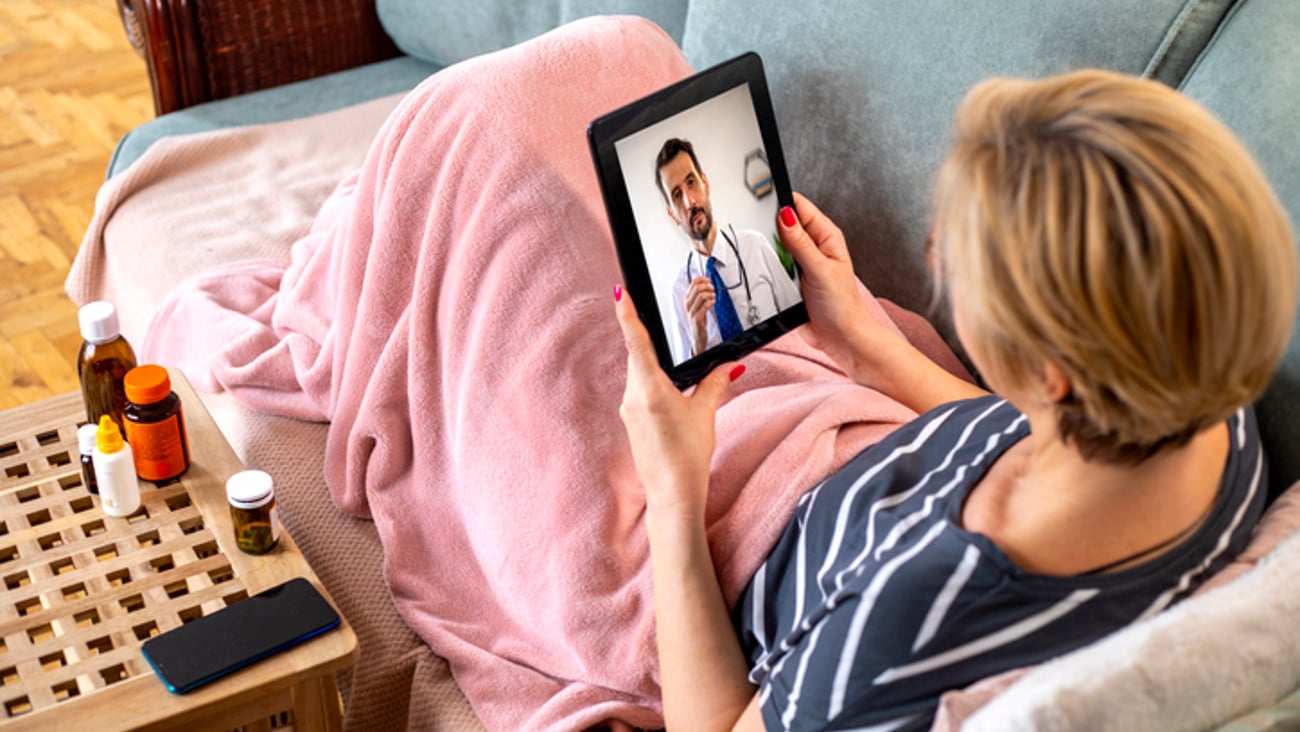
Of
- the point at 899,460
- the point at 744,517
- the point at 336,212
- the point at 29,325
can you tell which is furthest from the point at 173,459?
the point at 29,325

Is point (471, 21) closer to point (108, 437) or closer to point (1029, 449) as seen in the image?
point (108, 437)

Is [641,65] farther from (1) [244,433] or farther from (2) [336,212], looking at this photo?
(1) [244,433]

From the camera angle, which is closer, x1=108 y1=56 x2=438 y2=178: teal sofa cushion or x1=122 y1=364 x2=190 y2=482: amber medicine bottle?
x1=122 y1=364 x2=190 y2=482: amber medicine bottle

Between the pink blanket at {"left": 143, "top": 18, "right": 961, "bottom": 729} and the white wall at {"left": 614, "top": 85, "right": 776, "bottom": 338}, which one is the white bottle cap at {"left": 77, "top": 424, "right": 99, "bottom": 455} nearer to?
the pink blanket at {"left": 143, "top": 18, "right": 961, "bottom": 729}

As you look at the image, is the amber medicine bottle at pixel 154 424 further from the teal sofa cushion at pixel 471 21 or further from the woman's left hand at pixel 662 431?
the teal sofa cushion at pixel 471 21

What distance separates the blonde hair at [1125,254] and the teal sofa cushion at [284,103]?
5.19ft

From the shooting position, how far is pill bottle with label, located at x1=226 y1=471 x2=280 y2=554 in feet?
3.77

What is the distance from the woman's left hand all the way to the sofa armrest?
52.1 inches

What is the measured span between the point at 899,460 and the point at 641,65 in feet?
1.90

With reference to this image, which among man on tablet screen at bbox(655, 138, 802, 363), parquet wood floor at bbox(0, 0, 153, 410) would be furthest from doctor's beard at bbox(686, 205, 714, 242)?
parquet wood floor at bbox(0, 0, 153, 410)

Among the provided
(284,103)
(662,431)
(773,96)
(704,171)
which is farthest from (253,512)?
(284,103)

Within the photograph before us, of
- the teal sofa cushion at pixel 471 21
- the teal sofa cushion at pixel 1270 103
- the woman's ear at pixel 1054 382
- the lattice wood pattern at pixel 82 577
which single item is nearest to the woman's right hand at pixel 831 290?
the teal sofa cushion at pixel 1270 103

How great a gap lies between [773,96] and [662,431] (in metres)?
0.61

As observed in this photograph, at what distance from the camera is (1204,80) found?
3.82 feet
